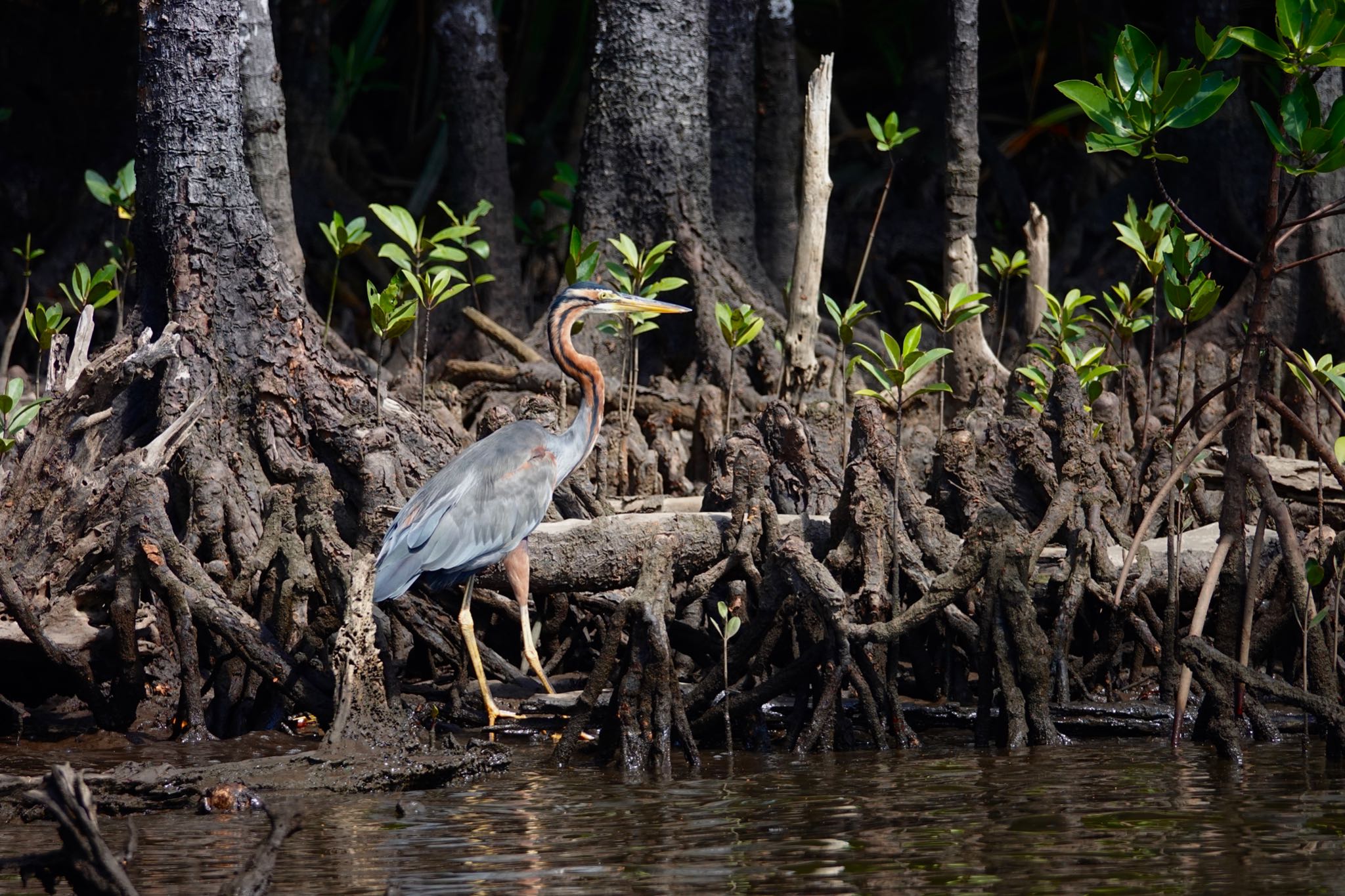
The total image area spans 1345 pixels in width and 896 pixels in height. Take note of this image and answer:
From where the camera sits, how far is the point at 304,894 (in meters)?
3.93

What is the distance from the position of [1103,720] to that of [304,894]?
3.40 m

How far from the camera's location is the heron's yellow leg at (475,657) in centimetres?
636

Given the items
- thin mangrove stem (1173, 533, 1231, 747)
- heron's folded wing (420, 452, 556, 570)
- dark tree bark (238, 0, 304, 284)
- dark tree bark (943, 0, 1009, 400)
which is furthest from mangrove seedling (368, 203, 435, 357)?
thin mangrove stem (1173, 533, 1231, 747)

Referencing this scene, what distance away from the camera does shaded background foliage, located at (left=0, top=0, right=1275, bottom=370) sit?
12.2 meters

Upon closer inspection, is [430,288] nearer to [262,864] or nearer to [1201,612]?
[1201,612]

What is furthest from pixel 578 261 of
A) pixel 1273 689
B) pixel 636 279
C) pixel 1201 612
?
pixel 1273 689

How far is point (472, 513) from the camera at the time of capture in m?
6.50

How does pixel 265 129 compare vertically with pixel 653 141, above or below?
below

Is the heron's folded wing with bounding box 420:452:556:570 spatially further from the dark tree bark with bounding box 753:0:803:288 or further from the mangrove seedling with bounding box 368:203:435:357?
the dark tree bark with bounding box 753:0:803:288

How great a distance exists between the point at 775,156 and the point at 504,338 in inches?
128

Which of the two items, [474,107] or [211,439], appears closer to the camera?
[211,439]

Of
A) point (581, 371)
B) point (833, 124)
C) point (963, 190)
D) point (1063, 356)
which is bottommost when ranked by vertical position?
point (581, 371)

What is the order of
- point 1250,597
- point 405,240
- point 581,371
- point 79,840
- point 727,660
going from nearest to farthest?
point 79,840 → point 1250,597 → point 727,660 → point 581,371 → point 405,240

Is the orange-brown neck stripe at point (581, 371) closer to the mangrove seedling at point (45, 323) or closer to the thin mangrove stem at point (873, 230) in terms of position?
the thin mangrove stem at point (873, 230)
